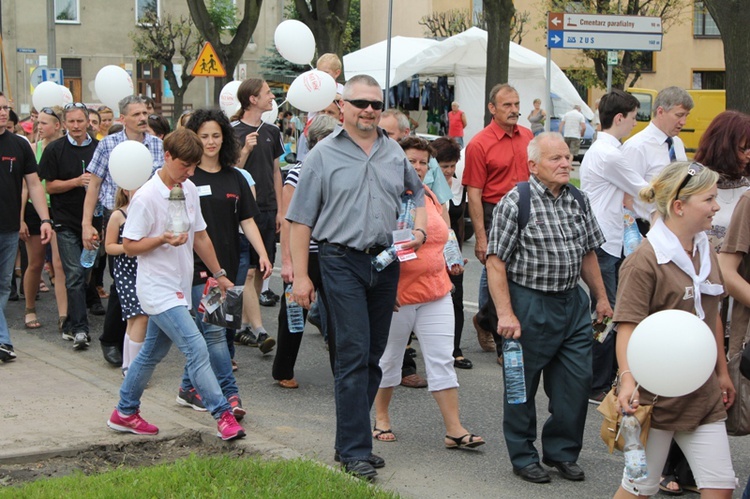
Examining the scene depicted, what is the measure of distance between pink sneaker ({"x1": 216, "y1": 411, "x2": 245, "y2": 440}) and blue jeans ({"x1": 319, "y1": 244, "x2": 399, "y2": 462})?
68 centimetres

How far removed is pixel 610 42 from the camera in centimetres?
1769

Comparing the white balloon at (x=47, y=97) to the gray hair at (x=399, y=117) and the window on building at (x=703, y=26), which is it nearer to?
the gray hair at (x=399, y=117)

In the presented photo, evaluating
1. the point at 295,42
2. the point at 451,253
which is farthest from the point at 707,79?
the point at 451,253

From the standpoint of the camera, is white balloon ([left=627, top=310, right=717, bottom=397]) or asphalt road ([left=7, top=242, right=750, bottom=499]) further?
asphalt road ([left=7, top=242, right=750, bottom=499])

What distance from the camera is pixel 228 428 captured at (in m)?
6.21

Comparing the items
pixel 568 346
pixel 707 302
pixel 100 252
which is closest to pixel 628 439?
pixel 707 302

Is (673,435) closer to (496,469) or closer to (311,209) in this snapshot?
(496,469)

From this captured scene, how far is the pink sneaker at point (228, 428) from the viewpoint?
620 centimetres

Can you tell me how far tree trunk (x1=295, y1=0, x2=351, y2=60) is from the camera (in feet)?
77.6

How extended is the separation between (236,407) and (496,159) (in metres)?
2.98

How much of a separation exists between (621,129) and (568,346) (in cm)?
260

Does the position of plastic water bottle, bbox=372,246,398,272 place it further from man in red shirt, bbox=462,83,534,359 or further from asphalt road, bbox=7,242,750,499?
man in red shirt, bbox=462,83,534,359

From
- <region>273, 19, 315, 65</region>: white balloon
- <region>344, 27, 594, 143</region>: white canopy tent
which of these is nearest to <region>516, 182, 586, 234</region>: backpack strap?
<region>273, 19, 315, 65</region>: white balloon

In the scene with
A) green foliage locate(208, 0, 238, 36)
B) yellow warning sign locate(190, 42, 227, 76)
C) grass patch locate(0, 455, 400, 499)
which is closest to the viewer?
grass patch locate(0, 455, 400, 499)
